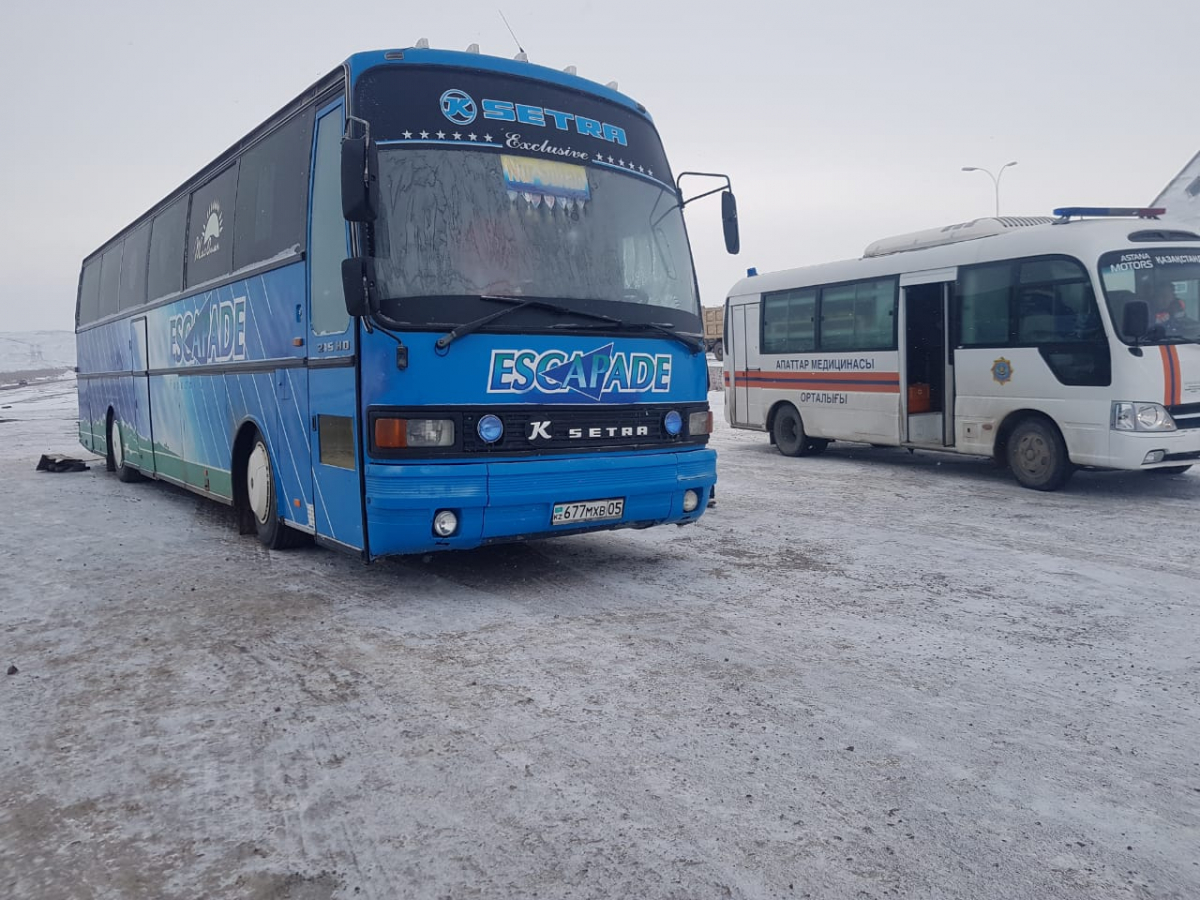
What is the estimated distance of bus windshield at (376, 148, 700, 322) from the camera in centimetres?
554

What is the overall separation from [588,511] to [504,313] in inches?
54.3

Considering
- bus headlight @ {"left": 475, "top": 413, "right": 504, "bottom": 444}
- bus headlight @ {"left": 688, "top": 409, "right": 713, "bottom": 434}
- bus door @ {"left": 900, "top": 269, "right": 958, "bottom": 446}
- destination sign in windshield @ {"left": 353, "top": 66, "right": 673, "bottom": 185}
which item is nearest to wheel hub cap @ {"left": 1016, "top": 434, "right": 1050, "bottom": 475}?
bus door @ {"left": 900, "top": 269, "right": 958, "bottom": 446}

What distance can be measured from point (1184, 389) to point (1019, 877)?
29.0 feet

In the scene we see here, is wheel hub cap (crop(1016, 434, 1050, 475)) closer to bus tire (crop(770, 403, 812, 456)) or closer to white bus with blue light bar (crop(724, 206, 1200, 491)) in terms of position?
white bus with blue light bar (crop(724, 206, 1200, 491))

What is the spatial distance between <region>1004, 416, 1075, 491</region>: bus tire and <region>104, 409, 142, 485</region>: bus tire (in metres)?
11.0

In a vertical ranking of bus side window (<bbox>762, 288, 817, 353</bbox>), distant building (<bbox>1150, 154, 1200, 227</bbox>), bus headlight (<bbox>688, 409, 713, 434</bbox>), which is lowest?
bus headlight (<bbox>688, 409, 713, 434</bbox>)

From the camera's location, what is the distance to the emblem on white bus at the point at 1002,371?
1102cm

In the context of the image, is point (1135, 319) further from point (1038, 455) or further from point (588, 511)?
point (588, 511)

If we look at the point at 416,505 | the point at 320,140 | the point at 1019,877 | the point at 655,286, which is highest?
the point at 320,140

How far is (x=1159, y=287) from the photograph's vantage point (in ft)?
32.9

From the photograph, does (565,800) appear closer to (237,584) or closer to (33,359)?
(237,584)

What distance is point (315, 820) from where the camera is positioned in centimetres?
307

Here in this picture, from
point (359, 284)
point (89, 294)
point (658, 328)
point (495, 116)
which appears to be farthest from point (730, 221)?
point (89, 294)

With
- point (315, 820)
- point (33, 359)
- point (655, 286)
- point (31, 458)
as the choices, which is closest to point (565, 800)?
point (315, 820)
